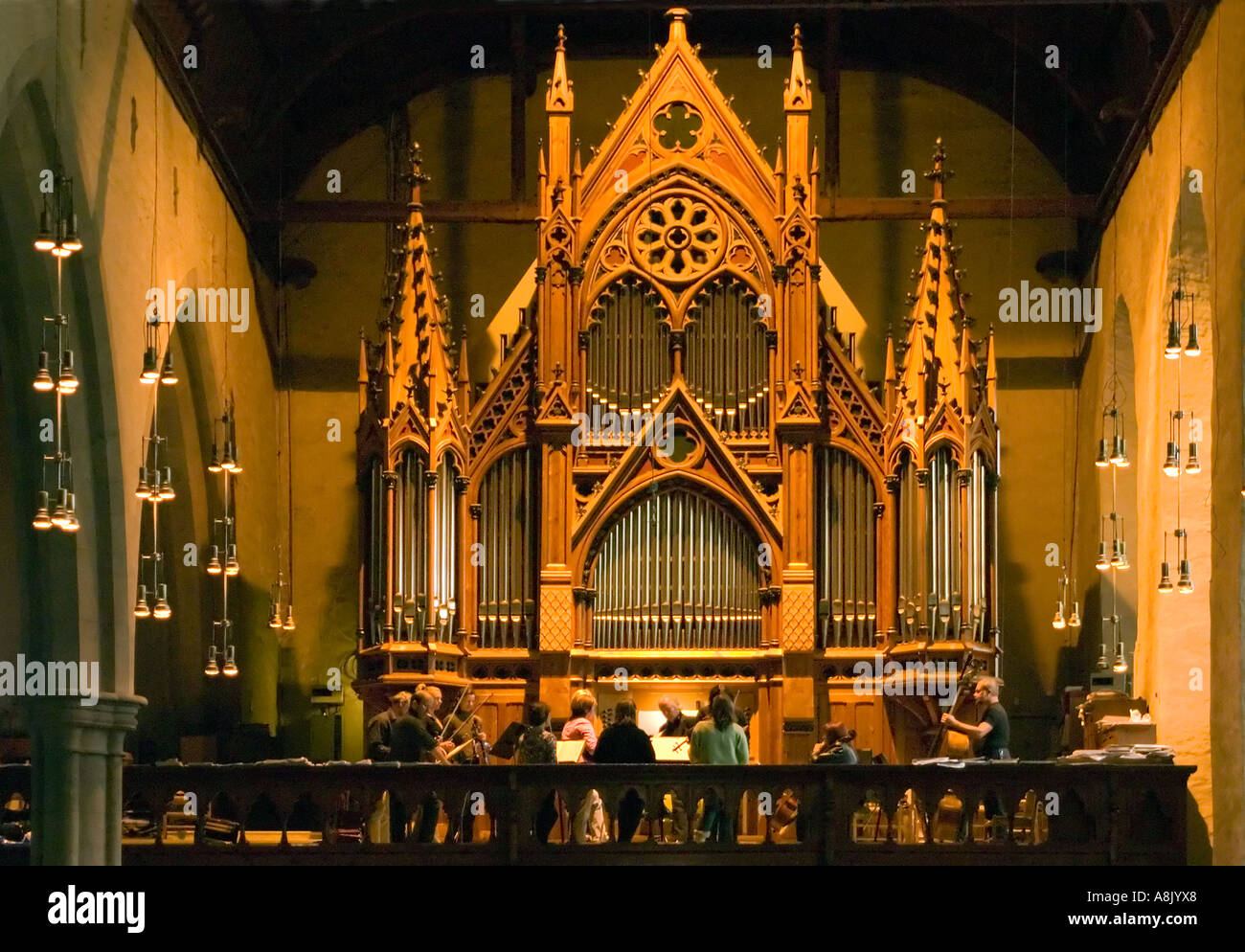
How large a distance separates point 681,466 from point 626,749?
5084 millimetres

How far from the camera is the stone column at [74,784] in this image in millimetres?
19375

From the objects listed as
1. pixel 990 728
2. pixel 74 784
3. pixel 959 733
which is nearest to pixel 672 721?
pixel 959 733

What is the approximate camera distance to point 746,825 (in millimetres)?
22641

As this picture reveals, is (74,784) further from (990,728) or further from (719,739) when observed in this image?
(990,728)

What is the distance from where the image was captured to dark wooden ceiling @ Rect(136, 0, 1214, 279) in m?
24.4

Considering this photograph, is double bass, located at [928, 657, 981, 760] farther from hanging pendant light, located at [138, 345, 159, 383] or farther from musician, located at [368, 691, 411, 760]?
hanging pendant light, located at [138, 345, 159, 383]

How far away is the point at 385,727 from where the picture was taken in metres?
21.2

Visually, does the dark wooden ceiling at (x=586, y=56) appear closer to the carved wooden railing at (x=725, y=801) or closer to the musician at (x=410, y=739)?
the musician at (x=410, y=739)

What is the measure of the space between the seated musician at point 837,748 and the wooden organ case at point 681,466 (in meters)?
3.12

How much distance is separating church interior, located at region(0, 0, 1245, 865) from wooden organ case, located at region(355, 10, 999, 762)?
47 millimetres

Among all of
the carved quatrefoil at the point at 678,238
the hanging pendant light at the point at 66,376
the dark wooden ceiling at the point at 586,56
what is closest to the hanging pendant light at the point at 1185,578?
the dark wooden ceiling at the point at 586,56

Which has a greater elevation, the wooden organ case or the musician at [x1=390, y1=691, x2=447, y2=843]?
the wooden organ case

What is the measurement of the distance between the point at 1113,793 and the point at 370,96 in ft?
43.1

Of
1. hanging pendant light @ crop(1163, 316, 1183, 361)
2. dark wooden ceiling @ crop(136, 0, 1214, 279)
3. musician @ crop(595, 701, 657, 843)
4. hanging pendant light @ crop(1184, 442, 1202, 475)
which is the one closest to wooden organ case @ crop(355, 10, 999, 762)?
dark wooden ceiling @ crop(136, 0, 1214, 279)
